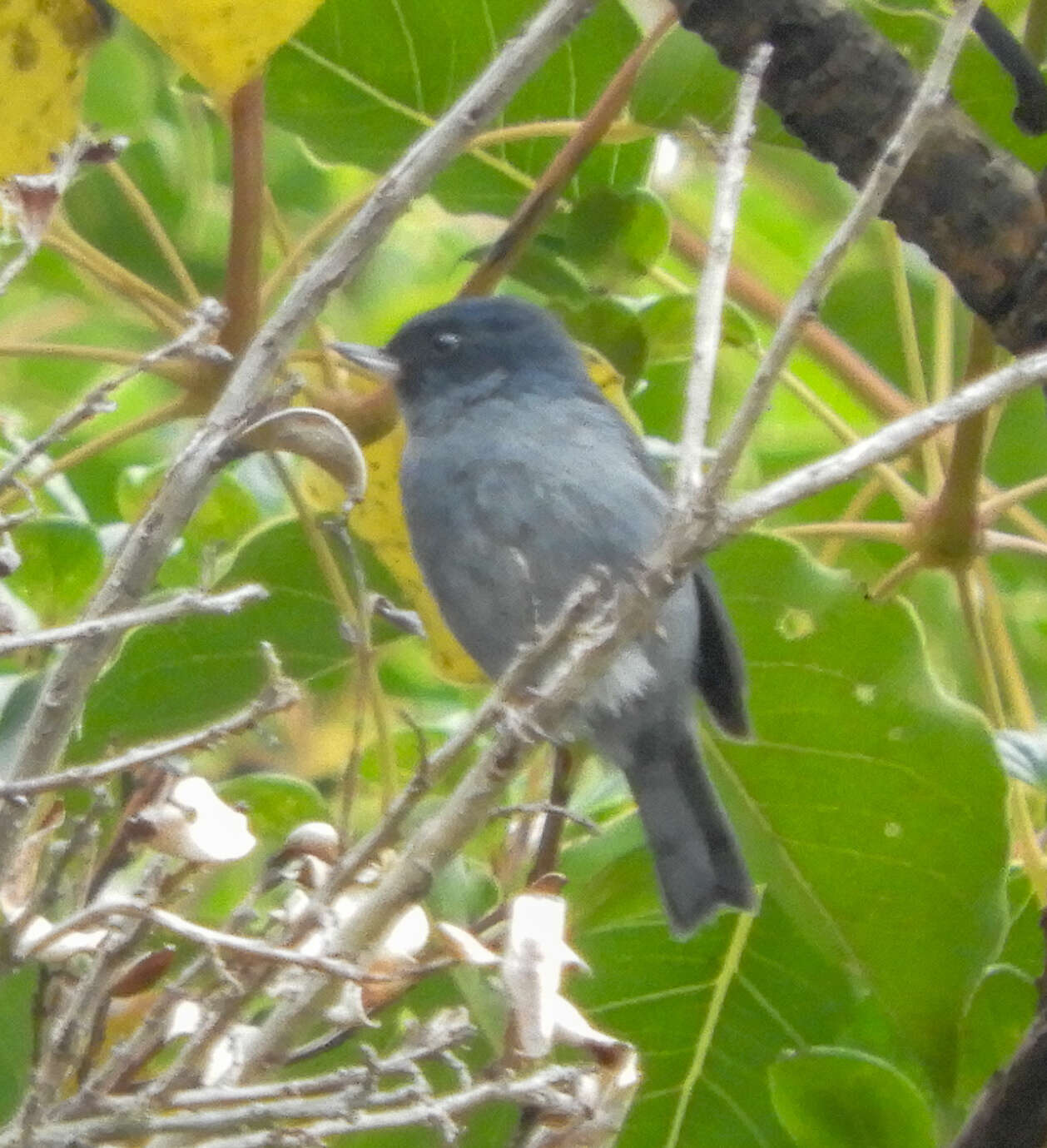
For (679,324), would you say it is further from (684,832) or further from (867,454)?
(867,454)

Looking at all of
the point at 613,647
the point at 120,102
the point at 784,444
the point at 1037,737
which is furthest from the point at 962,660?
the point at 613,647

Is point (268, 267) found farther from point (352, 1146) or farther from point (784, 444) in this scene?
point (352, 1146)

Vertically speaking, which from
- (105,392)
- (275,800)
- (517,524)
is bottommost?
(275,800)

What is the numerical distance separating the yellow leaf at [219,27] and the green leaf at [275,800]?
548 millimetres

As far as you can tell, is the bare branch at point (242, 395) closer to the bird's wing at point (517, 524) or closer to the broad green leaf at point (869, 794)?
the broad green leaf at point (869, 794)

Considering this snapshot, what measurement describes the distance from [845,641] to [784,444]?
0.60 m

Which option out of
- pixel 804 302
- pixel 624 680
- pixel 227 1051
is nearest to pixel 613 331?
pixel 624 680

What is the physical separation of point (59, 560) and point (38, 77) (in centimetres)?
40

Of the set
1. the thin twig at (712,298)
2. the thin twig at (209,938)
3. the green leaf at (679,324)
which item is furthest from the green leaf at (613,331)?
the thin twig at (209,938)

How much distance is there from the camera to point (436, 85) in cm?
169

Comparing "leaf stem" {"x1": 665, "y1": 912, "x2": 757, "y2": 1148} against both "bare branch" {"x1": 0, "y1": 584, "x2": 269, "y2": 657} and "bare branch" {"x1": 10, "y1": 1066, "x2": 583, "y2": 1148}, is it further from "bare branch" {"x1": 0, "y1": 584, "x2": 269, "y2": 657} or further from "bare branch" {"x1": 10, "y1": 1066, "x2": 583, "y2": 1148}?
"bare branch" {"x1": 0, "y1": 584, "x2": 269, "y2": 657}

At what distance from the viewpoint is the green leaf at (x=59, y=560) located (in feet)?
4.78

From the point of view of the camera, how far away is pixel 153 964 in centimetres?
90

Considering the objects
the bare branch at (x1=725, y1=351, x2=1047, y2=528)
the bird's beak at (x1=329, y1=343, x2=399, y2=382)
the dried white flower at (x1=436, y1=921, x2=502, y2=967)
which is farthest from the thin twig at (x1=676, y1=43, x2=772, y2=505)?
the bird's beak at (x1=329, y1=343, x2=399, y2=382)
